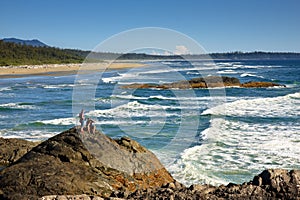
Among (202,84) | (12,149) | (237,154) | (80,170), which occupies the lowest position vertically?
(237,154)

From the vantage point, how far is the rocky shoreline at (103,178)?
19.5 feet

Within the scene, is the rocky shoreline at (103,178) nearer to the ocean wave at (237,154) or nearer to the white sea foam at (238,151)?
the ocean wave at (237,154)

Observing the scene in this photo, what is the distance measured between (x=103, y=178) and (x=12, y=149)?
14.1 feet

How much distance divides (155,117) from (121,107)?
528 centimetres

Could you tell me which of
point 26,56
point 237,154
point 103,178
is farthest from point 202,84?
point 26,56

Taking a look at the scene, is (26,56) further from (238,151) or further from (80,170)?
(80,170)

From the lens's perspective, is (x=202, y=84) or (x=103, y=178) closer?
(x=103, y=178)

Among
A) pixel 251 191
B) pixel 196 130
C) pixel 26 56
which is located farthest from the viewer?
pixel 26 56

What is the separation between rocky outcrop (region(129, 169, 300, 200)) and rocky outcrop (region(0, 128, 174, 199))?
0.67 m

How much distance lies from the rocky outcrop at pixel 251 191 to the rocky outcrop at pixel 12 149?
525 centimetres

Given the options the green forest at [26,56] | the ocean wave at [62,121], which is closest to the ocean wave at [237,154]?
the ocean wave at [62,121]

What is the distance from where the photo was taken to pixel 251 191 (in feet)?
19.5

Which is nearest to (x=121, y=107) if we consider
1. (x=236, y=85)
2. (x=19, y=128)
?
(x=19, y=128)

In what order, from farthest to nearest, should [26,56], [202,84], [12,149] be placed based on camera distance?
1. [26,56]
2. [202,84]
3. [12,149]
